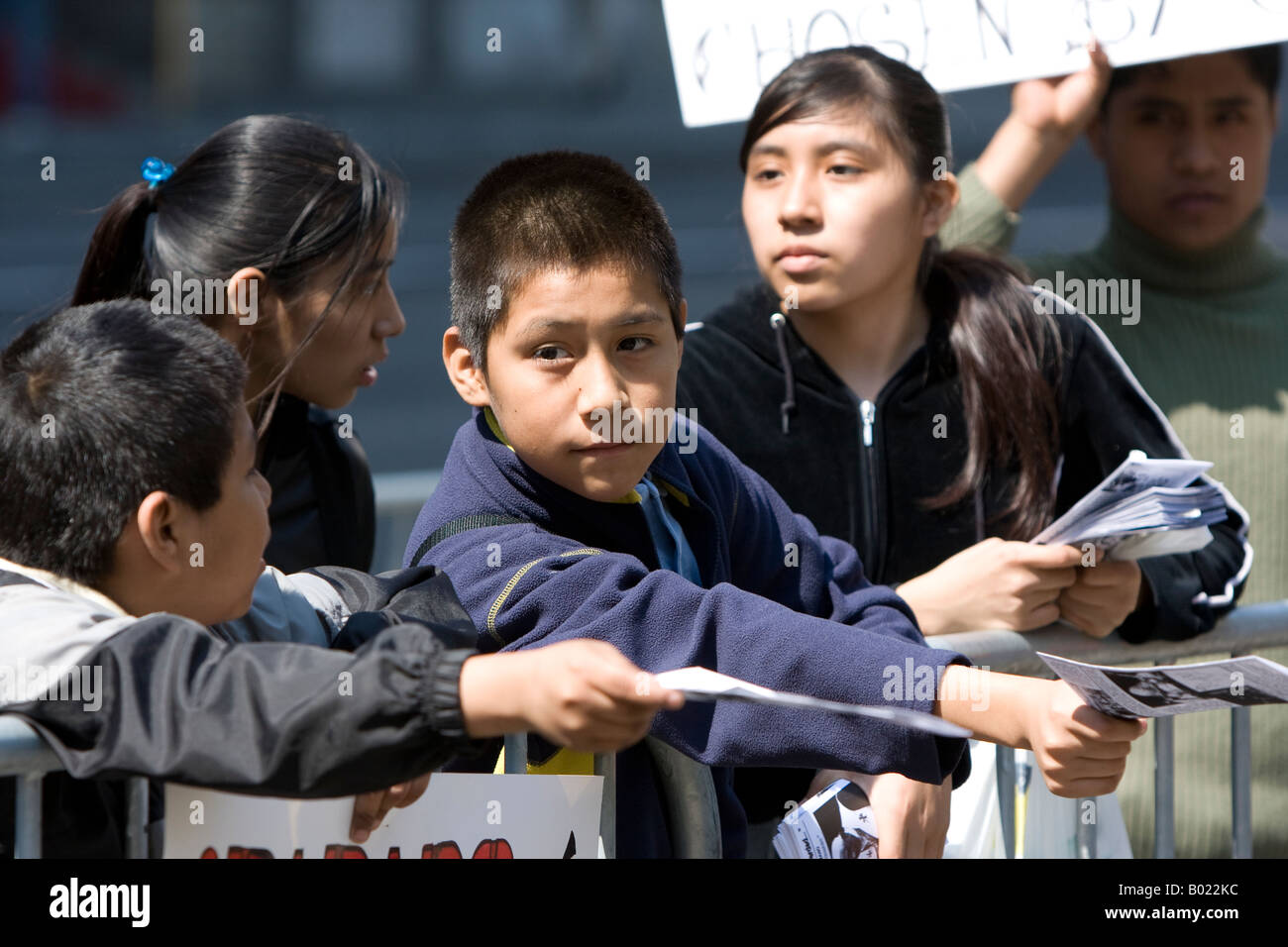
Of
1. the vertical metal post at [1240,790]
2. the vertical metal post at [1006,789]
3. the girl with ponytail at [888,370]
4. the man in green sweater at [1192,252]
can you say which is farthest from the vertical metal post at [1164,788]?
the man in green sweater at [1192,252]

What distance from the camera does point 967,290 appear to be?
10.8 feet

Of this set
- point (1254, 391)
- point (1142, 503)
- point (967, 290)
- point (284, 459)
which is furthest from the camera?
point (1254, 391)

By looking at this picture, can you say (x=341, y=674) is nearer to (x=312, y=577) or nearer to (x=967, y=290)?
(x=312, y=577)

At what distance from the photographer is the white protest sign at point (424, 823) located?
1870 millimetres

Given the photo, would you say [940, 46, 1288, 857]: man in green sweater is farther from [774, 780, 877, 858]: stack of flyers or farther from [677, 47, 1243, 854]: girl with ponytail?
[774, 780, 877, 858]: stack of flyers

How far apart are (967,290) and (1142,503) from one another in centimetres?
79

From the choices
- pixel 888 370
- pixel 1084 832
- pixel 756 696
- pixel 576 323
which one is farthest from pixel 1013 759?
pixel 756 696

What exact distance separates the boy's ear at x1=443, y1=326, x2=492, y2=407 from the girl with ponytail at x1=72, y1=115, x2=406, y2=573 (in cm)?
59

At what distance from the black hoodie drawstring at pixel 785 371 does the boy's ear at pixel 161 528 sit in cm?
149

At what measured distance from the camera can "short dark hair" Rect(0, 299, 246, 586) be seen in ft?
6.34

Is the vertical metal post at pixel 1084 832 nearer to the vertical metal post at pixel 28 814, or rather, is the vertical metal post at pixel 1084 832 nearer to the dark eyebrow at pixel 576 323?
the dark eyebrow at pixel 576 323

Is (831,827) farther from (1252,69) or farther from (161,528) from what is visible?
(1252,69)

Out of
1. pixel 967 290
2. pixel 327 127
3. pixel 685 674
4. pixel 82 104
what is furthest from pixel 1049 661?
pixel 82 104
